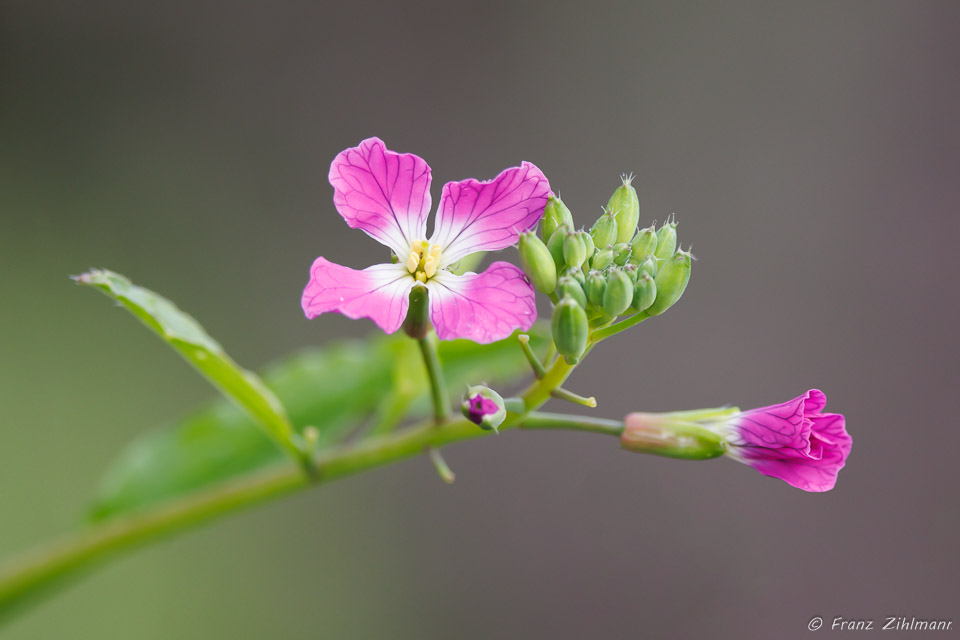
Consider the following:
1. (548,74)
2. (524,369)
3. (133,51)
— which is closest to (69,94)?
(133,51)

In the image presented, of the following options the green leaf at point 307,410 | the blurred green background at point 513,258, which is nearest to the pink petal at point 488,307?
the green leaf at point 307,410

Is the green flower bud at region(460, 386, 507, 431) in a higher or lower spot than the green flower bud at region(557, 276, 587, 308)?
lower

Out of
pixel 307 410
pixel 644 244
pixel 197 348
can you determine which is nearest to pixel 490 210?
pixel 644 244

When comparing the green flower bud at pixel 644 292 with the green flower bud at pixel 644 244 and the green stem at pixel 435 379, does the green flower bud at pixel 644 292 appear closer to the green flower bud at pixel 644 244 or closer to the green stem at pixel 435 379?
the green flower bud at pixel 644 244

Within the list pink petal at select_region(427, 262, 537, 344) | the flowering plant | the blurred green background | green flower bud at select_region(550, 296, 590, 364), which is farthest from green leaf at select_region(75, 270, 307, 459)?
the blurred green background

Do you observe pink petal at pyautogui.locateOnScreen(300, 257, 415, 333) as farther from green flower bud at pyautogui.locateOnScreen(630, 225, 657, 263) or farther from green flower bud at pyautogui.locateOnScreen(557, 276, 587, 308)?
green flower bud at pyautogui.locateOnScreen(630, 225, 657, 263)

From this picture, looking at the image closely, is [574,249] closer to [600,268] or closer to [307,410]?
[600,268]
